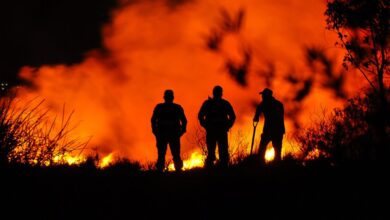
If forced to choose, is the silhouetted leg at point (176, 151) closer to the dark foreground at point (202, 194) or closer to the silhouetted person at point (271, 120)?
the dark foreground at point (202, 194)

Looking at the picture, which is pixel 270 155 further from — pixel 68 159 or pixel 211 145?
pixel 68 159

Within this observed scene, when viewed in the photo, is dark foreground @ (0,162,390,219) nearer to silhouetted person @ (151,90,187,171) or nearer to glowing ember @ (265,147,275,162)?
silhouetted person @ (151,90,187,171)

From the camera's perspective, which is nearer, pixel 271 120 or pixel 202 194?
pixel 202 194

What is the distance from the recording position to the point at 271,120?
1277 cm

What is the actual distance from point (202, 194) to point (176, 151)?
4.48m

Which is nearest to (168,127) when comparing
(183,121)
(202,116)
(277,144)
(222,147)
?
(183,121)

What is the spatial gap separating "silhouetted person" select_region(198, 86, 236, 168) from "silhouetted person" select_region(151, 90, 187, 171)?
539 millimetres

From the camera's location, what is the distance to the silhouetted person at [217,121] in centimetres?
1134

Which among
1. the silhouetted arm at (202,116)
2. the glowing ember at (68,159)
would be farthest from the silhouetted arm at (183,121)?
the glowing ember at (68,159)

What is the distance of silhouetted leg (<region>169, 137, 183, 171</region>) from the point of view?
11398mm

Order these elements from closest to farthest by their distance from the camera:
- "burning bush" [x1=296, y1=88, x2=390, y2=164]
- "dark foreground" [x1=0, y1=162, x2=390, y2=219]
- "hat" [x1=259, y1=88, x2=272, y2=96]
Result: "dark foreground" [x1=0, y1=162, x2=390, y2=219], "burning bush" [x1=296, y1=88, x2=390, y2=164], "hat" [x1=259, y1=88, x2=272, y2=96]

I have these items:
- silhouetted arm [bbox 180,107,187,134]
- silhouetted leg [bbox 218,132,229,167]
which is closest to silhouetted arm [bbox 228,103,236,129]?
silhouetted leg [bbox 218,132,229,167]

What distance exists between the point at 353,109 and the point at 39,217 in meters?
9.08

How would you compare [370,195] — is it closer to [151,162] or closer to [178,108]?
[178,108]
